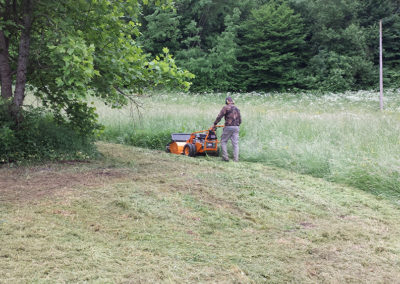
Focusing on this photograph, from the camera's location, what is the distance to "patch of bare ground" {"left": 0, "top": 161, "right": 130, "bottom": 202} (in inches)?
210

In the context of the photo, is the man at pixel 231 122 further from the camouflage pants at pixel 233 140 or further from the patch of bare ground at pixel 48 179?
the patch of bare ground at pixel 48 179

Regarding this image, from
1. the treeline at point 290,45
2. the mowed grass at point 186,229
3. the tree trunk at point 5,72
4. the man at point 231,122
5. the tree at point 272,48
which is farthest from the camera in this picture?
the tree at point 272,48

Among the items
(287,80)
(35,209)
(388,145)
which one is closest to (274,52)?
(287,80)

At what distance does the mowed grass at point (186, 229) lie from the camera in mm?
3328

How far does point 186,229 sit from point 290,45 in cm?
3347

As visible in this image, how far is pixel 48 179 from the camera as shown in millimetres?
6195

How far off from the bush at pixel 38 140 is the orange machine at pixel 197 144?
2463 millimetres

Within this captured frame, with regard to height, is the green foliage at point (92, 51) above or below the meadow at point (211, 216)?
above

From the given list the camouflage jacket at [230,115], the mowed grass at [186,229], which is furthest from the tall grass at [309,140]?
the camouflage jacket at [230,115]

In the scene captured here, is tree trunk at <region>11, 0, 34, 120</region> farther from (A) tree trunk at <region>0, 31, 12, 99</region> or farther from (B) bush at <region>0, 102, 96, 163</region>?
(A) tree trunk at <region>0, 31, 12, 99</region>

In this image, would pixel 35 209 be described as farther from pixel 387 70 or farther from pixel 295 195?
pixel 387 70

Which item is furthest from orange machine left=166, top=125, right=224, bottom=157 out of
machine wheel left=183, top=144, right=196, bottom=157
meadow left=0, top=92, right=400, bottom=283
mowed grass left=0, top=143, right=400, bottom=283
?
mowed grass left=0, top=143, right=400, bottom=283

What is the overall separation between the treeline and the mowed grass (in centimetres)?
2750

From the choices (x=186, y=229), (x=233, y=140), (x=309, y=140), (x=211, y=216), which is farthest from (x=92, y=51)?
(x=309, y=140)
